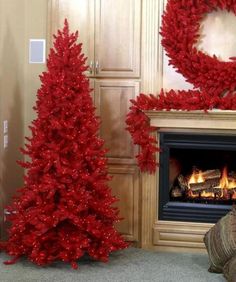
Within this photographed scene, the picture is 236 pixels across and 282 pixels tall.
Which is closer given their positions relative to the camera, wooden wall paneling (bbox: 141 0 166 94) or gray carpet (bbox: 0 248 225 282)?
gray carpet (bbox: 0 248 225 282)

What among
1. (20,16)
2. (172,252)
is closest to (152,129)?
(172,252)

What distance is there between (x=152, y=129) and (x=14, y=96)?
3.52ft

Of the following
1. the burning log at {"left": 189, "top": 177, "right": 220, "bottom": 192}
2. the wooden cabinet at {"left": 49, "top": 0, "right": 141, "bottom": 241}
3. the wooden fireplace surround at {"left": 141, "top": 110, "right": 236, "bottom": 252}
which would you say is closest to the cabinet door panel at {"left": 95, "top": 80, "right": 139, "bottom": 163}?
the wooden cabinet at {"left": 49, "top": 0, "right": 141, "bottom": 241}

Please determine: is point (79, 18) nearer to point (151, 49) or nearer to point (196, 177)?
point (151, 49)

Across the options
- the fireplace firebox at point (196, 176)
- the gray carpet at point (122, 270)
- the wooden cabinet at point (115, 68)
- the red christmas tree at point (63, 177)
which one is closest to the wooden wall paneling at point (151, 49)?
the wooden cabinet at point (115, 68)

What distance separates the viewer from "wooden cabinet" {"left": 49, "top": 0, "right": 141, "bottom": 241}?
4.00 meters

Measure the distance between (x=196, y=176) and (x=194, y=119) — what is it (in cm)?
56

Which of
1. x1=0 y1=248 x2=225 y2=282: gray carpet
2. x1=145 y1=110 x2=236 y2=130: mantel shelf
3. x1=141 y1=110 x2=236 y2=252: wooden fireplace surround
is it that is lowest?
x1=0 y1=248 x2=225 y2=282: gray carpet

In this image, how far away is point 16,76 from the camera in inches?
160

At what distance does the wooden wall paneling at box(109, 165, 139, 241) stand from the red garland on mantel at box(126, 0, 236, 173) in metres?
0.34

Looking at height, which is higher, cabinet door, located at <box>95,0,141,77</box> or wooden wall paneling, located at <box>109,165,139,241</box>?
cabinet door, located at <box>95,0,141,77</box>

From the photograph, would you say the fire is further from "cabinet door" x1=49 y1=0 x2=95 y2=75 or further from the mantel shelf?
"cabinet door" x1=49 y1=0 x2=95 y2=75

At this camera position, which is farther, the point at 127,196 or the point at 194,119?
the point at 127,196

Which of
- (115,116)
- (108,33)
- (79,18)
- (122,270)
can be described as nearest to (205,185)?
(115,116)
